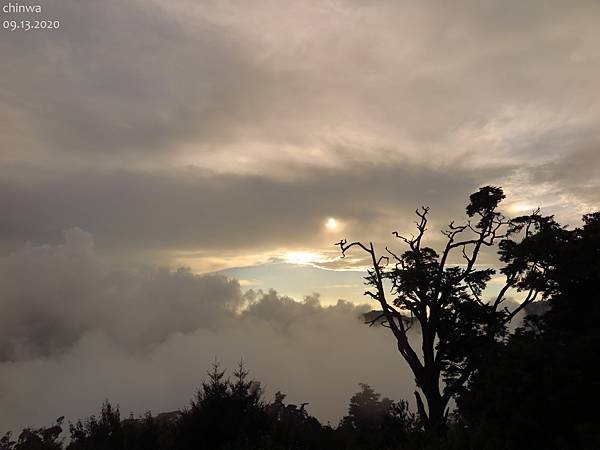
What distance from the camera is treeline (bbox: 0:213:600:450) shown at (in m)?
17.5

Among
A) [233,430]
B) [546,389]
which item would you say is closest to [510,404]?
[546,389]

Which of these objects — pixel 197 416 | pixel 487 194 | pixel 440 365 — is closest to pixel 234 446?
pixel 197 416

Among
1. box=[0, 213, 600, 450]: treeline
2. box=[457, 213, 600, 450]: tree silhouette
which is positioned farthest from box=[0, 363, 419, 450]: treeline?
box=[457, 213, 600, 450]: tree silhouette

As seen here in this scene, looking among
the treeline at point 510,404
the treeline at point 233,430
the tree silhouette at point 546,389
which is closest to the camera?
the tree silhouette at point 546,389

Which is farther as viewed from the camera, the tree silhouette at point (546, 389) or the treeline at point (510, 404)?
the treeline at point (510, 404)

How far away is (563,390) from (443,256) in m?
14.2

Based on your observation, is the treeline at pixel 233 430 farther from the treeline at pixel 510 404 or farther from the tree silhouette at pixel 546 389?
the tree silhouette at pixel 546 389

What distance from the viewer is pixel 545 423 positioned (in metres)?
17.7

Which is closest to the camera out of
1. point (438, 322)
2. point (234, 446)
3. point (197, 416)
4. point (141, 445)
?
point (234, 446)

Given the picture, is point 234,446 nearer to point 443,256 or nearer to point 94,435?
point 94,435

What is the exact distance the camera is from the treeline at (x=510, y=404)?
1755 cm

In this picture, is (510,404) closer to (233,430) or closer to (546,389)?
(546,389)

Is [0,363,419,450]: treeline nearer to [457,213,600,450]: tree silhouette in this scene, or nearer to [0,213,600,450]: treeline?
[0,213,600,450]: treeline

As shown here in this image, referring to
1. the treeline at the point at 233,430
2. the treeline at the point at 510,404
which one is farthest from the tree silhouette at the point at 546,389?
the treeline at the point at 233,430
